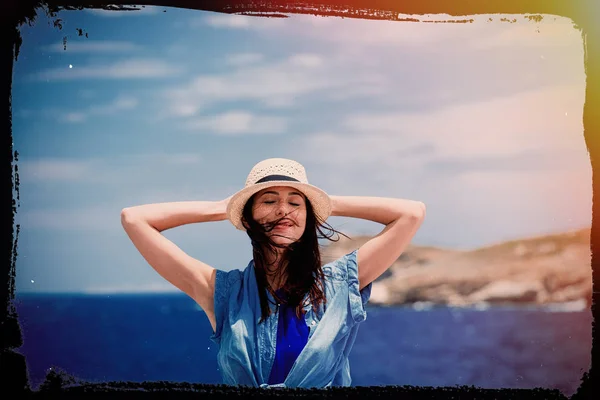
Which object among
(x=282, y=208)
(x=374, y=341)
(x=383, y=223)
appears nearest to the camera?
(x=282, y=208)

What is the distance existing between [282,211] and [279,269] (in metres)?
0.27

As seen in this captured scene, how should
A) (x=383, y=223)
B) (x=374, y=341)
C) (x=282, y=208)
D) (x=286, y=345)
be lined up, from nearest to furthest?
1. (x=286, y=345)
2. (x=282, y=208)
3. (x=383, y=223)
4. (x=374, y=341)

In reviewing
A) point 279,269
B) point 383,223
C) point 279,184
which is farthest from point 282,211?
point 383,223

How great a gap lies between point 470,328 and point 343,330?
2715cm

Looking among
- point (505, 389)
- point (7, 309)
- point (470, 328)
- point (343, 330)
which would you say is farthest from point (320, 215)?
point (470, 328)

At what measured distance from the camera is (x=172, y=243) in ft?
11.1

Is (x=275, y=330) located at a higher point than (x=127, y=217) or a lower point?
lower

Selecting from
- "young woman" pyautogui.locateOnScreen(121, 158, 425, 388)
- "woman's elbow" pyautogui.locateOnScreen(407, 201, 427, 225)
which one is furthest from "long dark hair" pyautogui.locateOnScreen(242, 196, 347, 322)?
"woman's elbow" pyautogui.locateOnScreen(407, 201, 427, 225)

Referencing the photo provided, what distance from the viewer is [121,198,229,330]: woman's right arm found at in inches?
132

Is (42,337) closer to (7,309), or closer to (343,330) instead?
(7,309)

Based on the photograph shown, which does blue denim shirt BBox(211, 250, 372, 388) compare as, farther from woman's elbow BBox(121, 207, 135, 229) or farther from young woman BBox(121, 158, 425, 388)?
woman's elbow BBox(121, 207, 135, 229)

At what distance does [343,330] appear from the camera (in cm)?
332

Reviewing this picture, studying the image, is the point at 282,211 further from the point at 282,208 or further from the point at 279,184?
the point at 279,184

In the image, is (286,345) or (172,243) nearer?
(286,345)
